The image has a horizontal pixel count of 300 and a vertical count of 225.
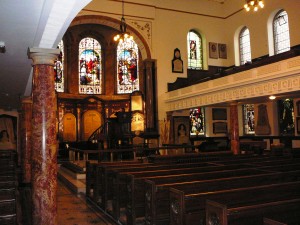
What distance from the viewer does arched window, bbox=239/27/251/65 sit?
21016mm

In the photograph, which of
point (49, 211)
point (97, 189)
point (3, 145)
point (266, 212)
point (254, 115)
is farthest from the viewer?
point (254, 115)

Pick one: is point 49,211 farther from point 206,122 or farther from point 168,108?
point 206,122

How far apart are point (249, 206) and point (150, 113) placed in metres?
16.3

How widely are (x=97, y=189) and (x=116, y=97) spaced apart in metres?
15.1

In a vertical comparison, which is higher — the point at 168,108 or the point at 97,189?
the point at 168,108

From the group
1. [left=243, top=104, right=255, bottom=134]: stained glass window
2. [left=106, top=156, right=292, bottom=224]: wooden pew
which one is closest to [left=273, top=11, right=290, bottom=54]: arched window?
[left=243, top=104, right=255, bottom=134]: stained glass window

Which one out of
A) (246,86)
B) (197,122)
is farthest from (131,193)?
(197,122)

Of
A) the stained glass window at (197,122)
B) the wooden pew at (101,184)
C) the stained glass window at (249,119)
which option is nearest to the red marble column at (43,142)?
the wooden pew at (101,184)

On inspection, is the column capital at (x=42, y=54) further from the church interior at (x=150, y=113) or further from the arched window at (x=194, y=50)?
the arched window at (x=194, y=50)

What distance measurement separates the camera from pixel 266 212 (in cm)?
312

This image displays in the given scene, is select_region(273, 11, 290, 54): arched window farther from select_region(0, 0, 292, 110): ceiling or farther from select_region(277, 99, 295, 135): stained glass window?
select_region(0, 0, 292, 110): ceiling

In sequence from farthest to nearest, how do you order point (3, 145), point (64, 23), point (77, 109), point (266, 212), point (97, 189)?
point (77, 109) < point (3, 145) < point (97, 189) < point (64, 23) < point (266, 212)

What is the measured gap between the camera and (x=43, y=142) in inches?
202

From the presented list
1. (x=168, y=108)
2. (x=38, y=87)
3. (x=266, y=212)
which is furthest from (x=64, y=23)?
(x=168, y=108)
